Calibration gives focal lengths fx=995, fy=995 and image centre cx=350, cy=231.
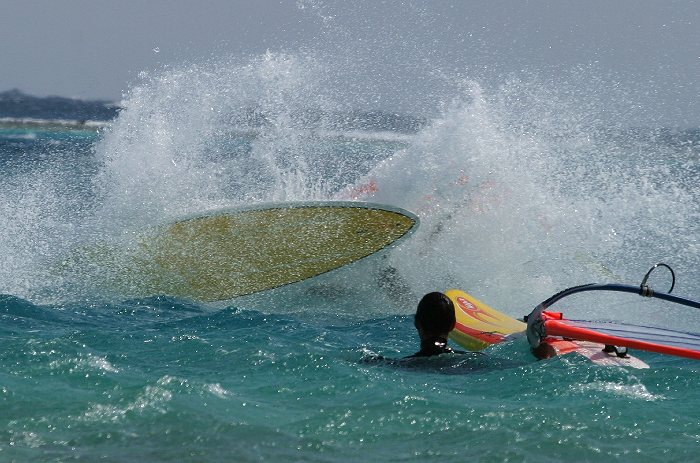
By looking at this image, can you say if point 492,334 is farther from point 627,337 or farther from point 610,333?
point 627,337

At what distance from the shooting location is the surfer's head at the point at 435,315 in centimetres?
565

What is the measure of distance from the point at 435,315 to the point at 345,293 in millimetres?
3495

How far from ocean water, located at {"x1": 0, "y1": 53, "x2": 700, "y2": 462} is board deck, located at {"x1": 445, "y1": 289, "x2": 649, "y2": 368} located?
14cm

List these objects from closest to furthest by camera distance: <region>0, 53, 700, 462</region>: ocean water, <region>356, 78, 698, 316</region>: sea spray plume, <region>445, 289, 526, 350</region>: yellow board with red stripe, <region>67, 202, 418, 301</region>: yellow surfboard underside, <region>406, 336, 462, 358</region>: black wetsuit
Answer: <region>0, 53, 700, 462</region>: ocean water
<region>406, 336, 462, 358</region>: black wetsuit
<region>445, 289, 526, 350</region>: yellow board with red stripe
<region>67, 202, 418, 301</region>: yellow surfboard underside
<region>356, 78, 698, 316</region>: sea spray plume

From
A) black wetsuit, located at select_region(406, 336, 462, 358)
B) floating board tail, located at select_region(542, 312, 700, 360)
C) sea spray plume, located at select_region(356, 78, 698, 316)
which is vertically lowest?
black wetsuit, located at select_region(406, 336, 462, 358)

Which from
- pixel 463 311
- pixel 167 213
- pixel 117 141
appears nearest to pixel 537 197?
pixel 463 311

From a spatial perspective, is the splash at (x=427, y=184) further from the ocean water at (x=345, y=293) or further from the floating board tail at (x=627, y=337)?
the floating board tail at (x=627, y=337)

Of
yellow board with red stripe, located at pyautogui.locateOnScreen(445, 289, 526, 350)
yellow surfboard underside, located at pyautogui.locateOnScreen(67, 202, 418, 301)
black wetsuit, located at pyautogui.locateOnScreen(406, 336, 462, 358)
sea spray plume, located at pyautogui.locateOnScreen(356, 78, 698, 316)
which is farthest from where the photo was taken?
sea spray plume, located at pyautogui.locateOnScreen(356, 78, 698, 316)

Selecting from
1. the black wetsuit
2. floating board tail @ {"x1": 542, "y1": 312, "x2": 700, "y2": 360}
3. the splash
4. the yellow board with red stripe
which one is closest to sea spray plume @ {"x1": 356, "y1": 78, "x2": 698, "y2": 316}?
the splash

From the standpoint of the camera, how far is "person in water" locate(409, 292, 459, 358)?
5.65 metres

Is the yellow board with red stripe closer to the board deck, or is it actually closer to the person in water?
the board deck

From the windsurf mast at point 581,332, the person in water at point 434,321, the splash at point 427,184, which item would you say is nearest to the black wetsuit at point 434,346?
the person in water at point 434,321

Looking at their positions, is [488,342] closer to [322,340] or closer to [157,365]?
[322,340]

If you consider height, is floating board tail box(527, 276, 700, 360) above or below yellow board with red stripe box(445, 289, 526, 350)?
above
